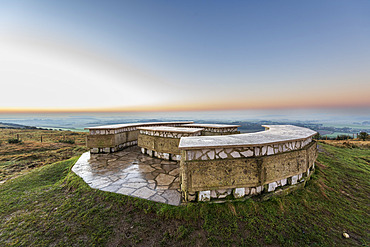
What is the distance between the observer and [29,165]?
25.1ft

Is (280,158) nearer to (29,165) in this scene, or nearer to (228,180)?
(228,180)

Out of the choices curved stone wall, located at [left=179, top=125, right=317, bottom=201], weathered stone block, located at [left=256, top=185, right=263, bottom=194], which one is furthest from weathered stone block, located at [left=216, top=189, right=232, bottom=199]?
weathered stone block, located at [left=256, top=185, right=263, bottom=194]

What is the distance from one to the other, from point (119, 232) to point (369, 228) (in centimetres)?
508

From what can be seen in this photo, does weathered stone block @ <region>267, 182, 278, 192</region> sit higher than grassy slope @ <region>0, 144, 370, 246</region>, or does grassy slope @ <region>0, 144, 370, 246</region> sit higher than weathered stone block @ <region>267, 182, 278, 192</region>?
weathered stone block @ <region>267, 182, 278, 192</region>

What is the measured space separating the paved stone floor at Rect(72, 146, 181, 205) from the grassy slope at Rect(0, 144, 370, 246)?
337 mm

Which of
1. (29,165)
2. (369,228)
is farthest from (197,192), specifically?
(29,165)

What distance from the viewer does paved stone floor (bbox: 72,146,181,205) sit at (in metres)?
3.88

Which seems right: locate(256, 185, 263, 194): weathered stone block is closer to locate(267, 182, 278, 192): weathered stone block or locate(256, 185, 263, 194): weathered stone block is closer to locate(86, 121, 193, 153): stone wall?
locate(267, 182, 278, 192): weathered stone block

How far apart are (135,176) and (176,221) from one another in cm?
250

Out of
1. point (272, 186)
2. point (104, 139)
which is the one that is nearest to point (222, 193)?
point (272, 186)

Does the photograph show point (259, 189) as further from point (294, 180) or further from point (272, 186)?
point (294, 180)

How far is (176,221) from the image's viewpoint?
298 centimetres

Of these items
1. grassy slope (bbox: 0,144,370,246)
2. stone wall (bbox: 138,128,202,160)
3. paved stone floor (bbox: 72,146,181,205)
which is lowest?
grassy slope (bbox: 0,144,370,246)

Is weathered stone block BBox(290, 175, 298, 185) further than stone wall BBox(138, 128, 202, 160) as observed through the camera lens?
No
